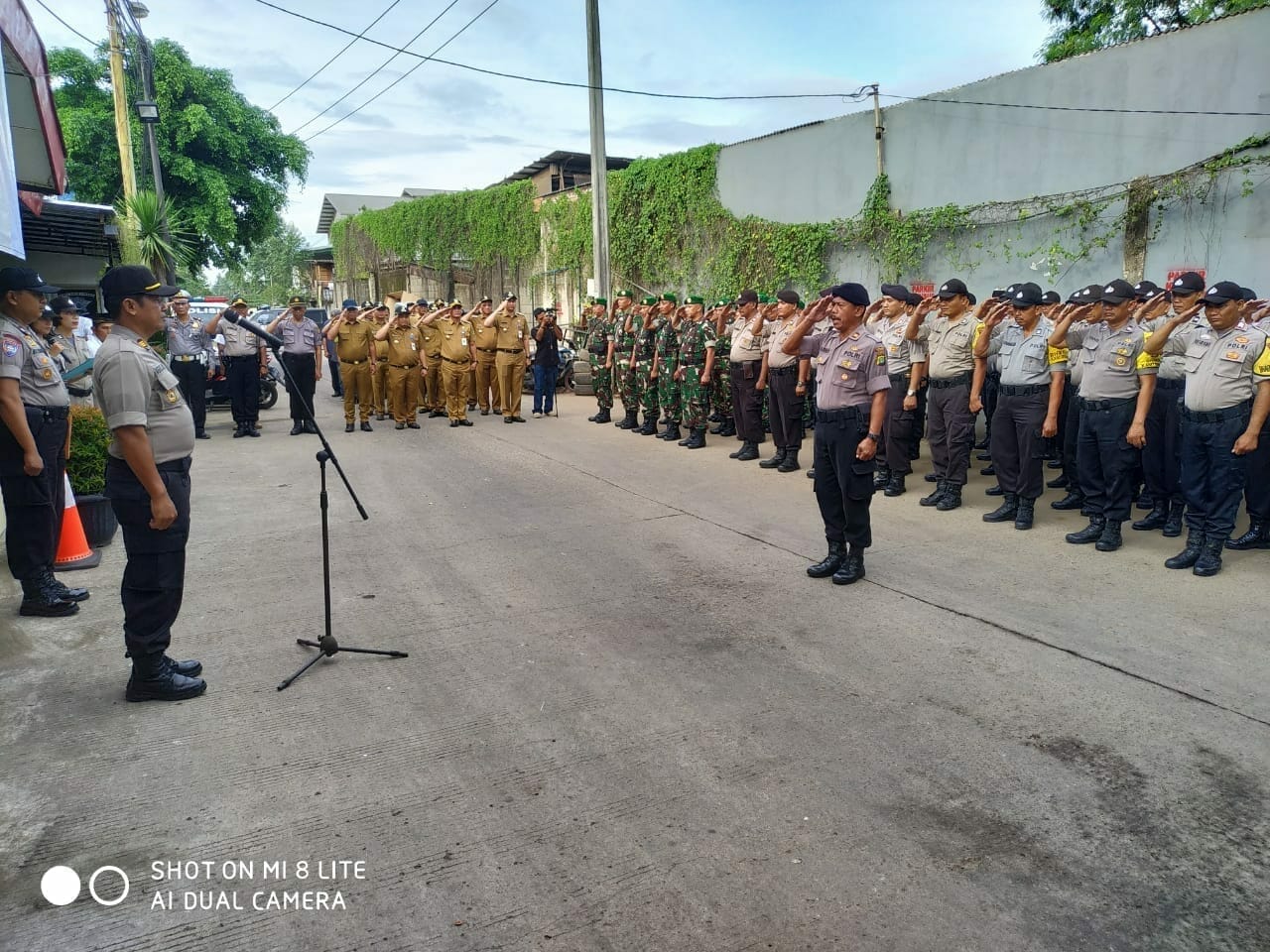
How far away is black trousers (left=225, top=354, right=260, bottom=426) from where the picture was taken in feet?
40.2

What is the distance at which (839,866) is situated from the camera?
2.68 meters

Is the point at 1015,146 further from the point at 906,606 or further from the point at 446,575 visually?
the point at 446,575

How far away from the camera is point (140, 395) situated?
3578mm

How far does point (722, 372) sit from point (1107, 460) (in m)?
5.59

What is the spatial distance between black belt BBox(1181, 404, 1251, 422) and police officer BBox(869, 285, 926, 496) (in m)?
2.45

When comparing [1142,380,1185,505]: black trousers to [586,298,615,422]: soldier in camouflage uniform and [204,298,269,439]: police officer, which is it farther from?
[204,298,269,439]: police officer

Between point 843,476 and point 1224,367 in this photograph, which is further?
point 1224,367

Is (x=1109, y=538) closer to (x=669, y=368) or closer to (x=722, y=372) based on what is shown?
(x=722, y=372)

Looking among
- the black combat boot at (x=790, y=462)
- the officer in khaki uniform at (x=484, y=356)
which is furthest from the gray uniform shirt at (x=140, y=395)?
the officer in khaki uniform at (x=484, y=356)

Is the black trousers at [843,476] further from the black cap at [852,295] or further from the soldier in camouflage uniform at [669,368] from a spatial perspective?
the soldier in camouflage uniform at [669,368]

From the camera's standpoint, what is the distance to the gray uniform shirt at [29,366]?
180 inches

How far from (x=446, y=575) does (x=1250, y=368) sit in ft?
17.4

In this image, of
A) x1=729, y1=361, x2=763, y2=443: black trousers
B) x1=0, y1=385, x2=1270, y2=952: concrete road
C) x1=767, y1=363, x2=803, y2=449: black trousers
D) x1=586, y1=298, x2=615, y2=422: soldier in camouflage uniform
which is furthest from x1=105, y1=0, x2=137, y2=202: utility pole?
x1=0, y1=385, x2=1270, y2=952: concrete road

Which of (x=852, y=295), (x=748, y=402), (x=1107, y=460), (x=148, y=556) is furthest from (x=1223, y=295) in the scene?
(x=148, y=556)
